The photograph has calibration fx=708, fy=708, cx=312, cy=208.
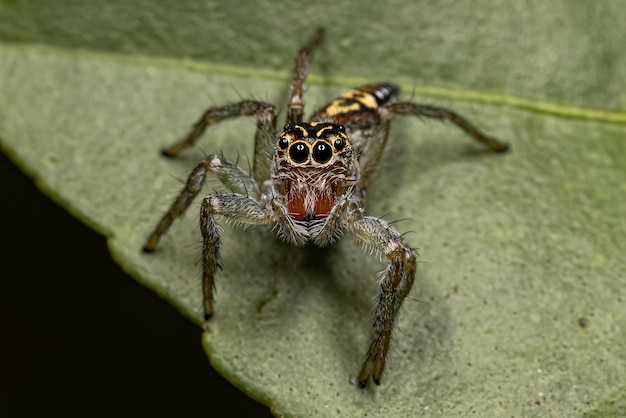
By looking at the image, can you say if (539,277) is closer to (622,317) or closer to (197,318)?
(622,317)

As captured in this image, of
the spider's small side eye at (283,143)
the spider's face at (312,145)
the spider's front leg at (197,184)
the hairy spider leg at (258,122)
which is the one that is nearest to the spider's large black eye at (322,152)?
the spider's face at (312,145)

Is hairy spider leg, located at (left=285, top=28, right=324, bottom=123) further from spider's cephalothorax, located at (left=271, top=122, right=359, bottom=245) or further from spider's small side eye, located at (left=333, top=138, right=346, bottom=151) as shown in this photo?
spider's small side eye, located at (left=333, top=138, right=346, bottom=151)

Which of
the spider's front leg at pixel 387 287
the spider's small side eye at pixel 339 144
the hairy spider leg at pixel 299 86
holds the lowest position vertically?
the spider's front leg at pixel 387 287

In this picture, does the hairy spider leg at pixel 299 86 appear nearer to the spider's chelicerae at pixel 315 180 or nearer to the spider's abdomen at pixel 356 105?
the spider's chelicerae at pixel 315 180

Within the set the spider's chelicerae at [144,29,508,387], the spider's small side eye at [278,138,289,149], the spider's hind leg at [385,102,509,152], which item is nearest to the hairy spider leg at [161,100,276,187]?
the spider's chelicerae at [144,29,508,387]

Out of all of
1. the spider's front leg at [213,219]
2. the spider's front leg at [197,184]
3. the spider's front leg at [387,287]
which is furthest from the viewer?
the spider's front leg at [197,184]

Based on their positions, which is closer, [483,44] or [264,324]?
[264,324]

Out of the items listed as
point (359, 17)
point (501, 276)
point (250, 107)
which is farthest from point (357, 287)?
point (359, 17)
